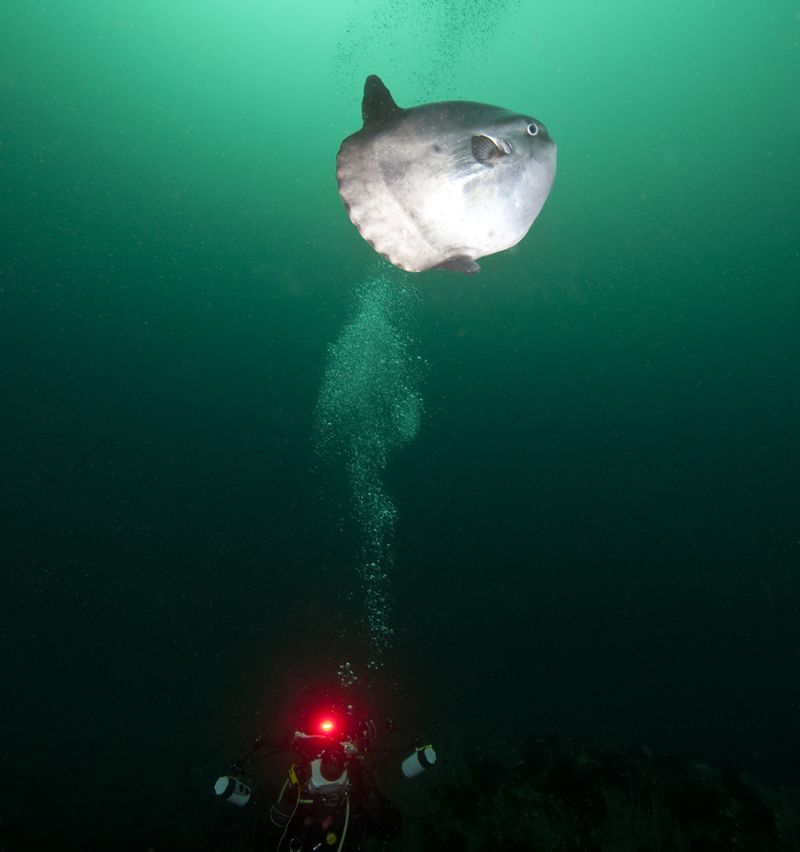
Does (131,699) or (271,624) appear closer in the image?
(131,699)

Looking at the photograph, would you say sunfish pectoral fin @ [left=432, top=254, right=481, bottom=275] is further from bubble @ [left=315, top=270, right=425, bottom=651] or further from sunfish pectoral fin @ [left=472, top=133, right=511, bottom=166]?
bubble @ [left=315, top=270, right=425, bottom=651]

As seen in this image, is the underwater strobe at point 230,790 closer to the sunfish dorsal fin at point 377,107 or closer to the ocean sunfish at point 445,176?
the ocean sunfish at point 445,176

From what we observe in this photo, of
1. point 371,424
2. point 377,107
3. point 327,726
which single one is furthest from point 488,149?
point 371,424

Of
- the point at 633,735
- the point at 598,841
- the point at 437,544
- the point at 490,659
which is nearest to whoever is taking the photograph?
the point at 598,841

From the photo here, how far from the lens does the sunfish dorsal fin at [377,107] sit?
321 centimetres

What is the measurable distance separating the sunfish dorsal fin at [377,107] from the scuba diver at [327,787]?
20.4ft

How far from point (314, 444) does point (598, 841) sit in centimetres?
2261

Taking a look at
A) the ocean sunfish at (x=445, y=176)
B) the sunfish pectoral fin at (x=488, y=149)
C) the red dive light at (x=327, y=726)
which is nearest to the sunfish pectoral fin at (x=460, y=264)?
the ocean sunfish at (x=445, y=176)

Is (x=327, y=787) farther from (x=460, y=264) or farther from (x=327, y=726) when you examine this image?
(x=460, y=264)

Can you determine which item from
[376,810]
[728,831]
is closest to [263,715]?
[376,810]

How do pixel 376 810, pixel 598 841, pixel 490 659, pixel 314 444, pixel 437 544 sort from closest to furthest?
pixel 376 810 < pixel 598 841 < pixel 490 659 < pixel 437 544 < pixel 314 444

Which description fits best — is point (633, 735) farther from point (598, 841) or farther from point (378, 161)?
point (378, 161)

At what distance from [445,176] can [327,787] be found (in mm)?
6246

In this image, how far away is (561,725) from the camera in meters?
16.6
